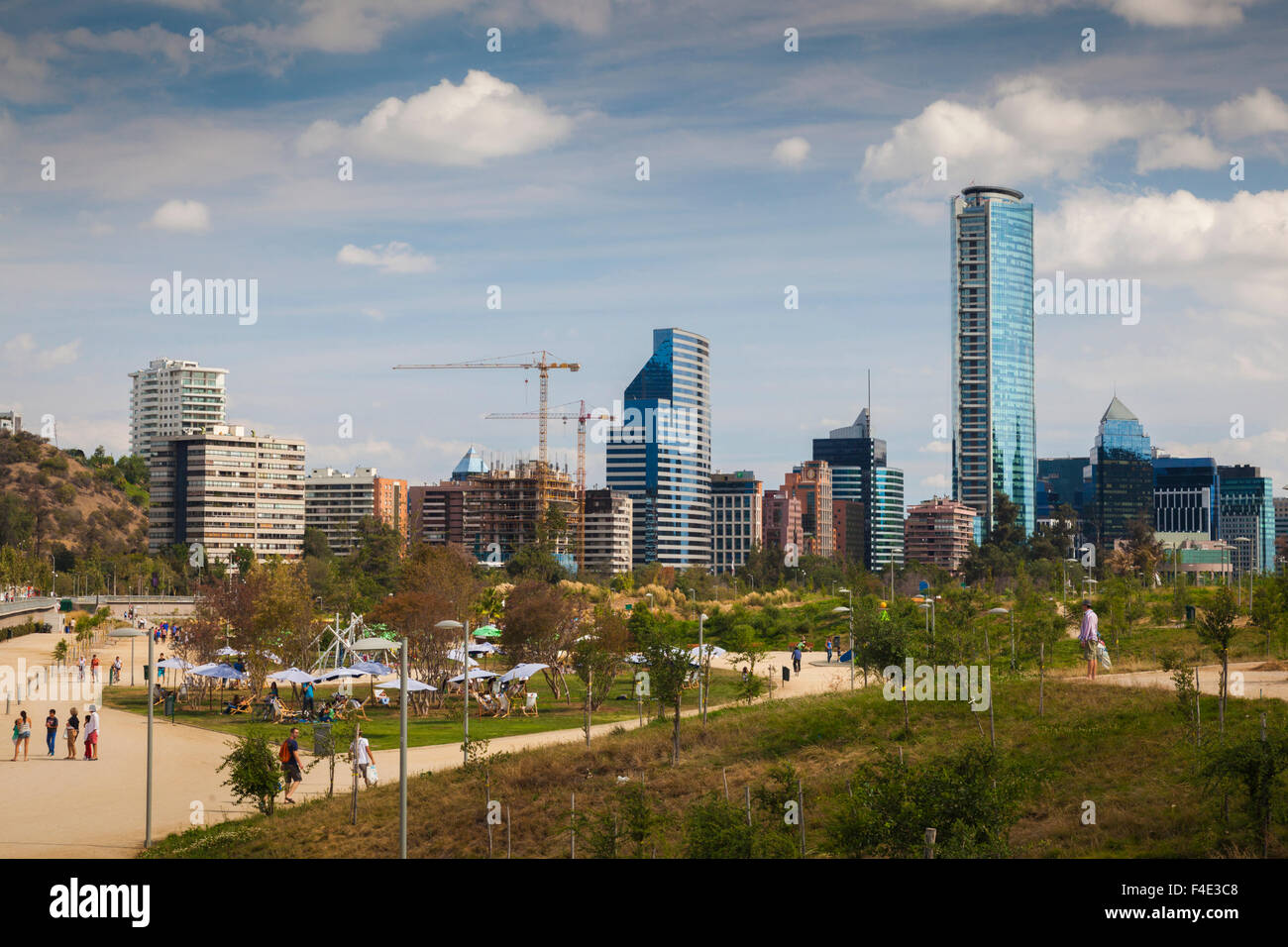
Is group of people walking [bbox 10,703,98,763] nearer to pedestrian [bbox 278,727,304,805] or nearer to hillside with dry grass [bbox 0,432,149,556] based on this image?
pedestrian [bbox 278,727,304,805]

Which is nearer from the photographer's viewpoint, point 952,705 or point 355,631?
point 952,705

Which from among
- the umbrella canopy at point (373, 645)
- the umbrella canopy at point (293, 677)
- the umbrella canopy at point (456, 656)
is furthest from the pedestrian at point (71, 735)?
the umbrella canopy at point (456, 656)

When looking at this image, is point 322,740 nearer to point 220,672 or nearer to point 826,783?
point 826,783

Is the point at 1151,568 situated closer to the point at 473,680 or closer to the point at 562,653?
the point at 562,653

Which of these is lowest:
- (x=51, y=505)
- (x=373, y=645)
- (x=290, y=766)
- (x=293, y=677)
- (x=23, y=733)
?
(x=23, y=733)

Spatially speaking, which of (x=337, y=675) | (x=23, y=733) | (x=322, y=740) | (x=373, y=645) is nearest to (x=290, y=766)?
(x=322, y=740)

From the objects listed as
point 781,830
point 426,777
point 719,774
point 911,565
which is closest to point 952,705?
point 719,774
